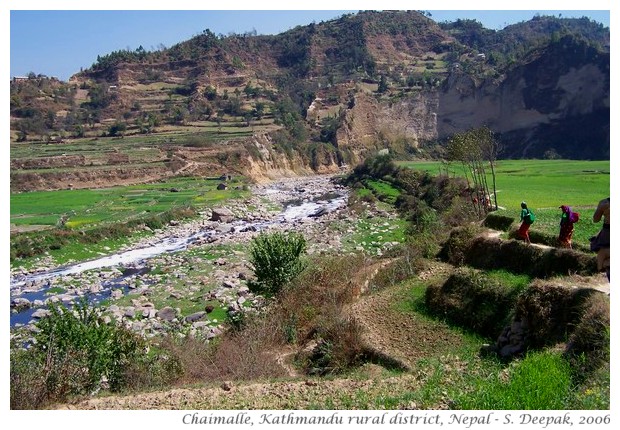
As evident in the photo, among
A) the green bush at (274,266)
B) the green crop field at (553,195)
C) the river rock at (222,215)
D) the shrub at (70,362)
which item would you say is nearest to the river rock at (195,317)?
the green bush at (274,266)

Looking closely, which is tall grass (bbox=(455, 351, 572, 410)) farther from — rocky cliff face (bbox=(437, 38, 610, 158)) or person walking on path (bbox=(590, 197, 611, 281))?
rocky cliff face (bbox=(437, 38, 610, 158))

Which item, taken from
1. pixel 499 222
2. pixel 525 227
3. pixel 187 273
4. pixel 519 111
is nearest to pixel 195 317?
pixel 187 273

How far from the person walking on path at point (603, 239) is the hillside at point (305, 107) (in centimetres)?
5035

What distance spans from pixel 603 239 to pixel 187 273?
60.1 ft

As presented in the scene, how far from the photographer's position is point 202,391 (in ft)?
25.2

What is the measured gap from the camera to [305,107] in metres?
98.9

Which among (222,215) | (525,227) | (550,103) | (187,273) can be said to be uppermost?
(550,103)

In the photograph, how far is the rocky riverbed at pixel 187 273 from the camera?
1758cm

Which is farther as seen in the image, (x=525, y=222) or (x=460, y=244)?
(x=460, y=244)

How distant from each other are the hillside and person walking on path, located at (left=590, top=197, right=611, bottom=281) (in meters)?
50.3

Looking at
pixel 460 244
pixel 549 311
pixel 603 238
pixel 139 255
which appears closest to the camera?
pixel 603 238

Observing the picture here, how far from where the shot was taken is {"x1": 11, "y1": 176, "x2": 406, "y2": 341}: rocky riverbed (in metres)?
17.6

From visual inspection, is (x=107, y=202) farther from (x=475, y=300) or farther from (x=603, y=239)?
(x=603, y=239)

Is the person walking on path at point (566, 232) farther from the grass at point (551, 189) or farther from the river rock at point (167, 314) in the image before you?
the river rock at point (167, 314)
